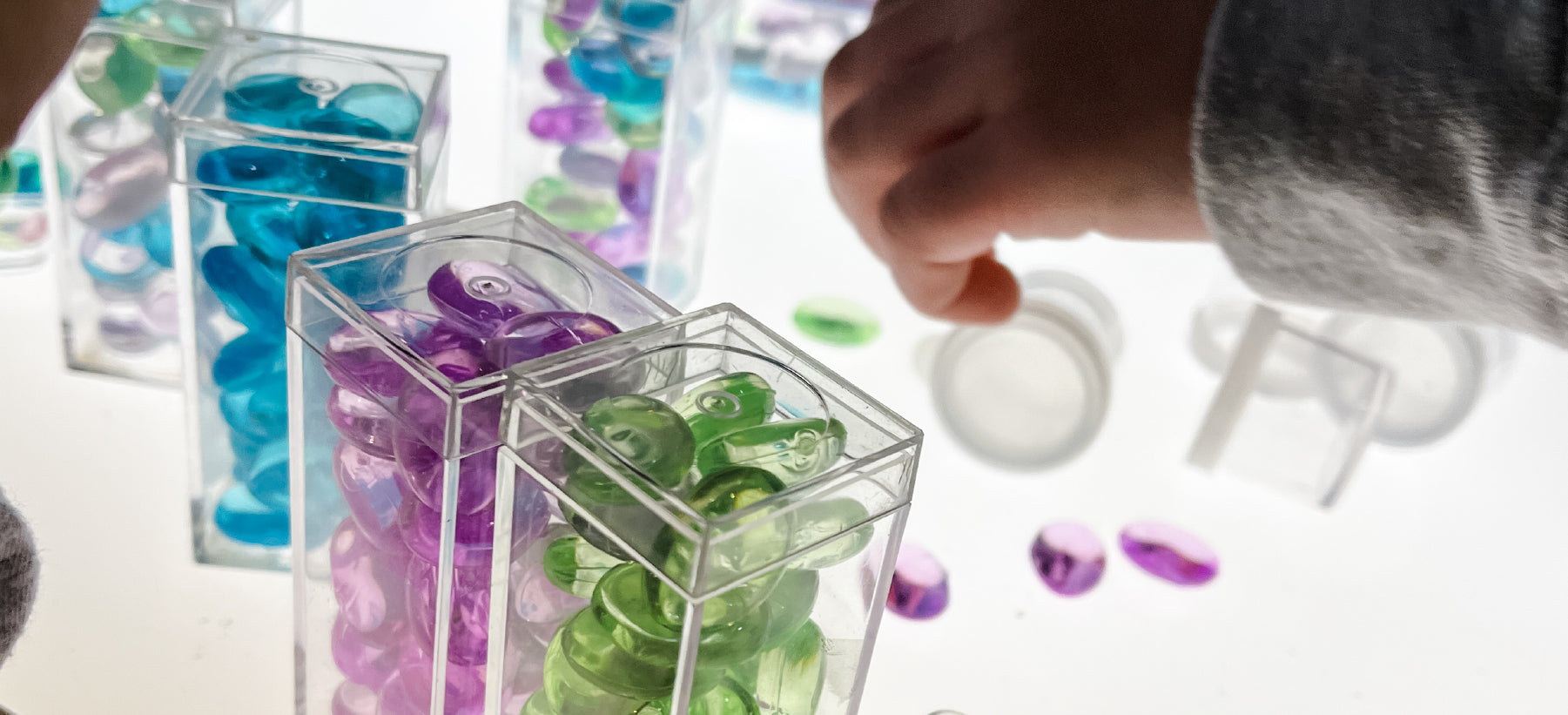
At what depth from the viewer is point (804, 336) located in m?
0.75

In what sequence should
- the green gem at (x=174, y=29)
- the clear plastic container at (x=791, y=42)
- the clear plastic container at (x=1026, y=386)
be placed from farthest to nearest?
1. the clear plastic container at (x=791, y=42)
2. the clear plastic container at (x=1026, y=386)
3. the green gem at (x=174, y=29)

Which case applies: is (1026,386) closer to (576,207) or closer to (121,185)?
(576,207)

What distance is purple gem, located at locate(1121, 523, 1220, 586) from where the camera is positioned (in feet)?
2.05

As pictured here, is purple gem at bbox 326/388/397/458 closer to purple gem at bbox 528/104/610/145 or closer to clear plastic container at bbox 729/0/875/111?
purple gem at bbox 528/104/610/145

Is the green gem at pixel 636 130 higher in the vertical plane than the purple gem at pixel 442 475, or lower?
higher

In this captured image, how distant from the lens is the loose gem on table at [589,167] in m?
0.71

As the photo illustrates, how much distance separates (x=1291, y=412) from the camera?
730mm

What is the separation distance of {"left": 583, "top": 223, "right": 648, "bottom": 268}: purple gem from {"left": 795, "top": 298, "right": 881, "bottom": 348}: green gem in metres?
0.10

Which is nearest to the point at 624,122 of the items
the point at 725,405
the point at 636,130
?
the point at 636,130

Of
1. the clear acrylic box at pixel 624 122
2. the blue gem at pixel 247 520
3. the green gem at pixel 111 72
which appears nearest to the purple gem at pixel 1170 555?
the clear acrylic box at pixel 624 122

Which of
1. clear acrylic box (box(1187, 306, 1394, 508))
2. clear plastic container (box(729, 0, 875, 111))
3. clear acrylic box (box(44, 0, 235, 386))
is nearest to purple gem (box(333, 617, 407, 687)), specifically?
clear acrylic box (box(44, 0, 235, 386))

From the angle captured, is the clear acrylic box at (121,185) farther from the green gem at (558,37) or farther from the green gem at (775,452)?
→ the green gem at (775,452)

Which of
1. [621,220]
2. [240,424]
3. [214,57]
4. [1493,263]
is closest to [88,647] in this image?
[240,424]

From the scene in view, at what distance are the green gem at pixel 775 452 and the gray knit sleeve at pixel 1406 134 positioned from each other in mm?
203
